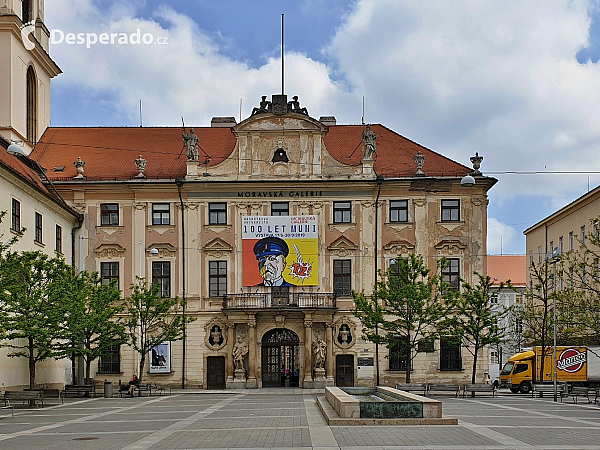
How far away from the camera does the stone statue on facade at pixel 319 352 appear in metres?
46.5

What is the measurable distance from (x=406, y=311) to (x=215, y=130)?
17956mm

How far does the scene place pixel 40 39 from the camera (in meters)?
52.9

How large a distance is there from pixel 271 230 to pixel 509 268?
173 feet

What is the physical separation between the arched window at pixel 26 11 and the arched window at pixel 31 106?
2.92m

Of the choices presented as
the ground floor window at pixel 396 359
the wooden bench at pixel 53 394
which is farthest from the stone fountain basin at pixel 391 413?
the ground floor window at pixel 396 359

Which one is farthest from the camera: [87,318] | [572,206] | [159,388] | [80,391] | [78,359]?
[572,206]

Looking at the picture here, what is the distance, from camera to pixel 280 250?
47.7 m

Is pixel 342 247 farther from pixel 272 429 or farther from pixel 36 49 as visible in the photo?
pixel 272 429

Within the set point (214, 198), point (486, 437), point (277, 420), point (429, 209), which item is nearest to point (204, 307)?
point (214, 198)

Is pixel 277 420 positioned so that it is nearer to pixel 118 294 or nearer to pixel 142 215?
pixel 118 294

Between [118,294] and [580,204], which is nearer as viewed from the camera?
[118,294]

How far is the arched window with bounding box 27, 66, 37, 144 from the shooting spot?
5208 cm

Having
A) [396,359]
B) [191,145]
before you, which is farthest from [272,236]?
[396,359]

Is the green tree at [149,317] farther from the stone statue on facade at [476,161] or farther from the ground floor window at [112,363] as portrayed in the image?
the stone statue on facade at [476,161]
